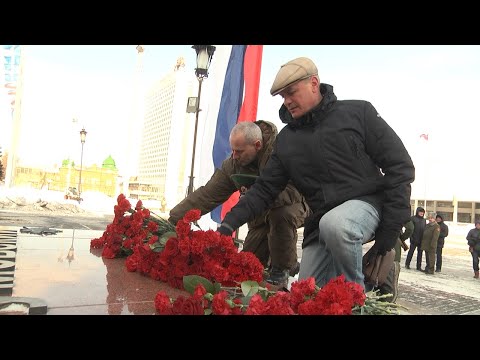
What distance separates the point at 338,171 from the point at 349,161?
0.22 feet

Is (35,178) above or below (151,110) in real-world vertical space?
below

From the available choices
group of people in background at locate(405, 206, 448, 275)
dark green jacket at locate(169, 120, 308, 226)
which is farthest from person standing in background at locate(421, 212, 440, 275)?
dark green jacket at locate(169, 120, 308, 226)

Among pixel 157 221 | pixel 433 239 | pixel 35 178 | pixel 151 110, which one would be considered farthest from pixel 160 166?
pixel 157 221

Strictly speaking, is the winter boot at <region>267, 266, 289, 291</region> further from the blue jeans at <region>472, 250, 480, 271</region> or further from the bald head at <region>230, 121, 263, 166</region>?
the blue jeans at <region>472, 250, 480, 271</region>

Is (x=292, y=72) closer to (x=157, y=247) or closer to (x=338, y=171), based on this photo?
(x=338, y=171)

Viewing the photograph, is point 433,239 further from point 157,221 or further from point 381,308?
point 381,308

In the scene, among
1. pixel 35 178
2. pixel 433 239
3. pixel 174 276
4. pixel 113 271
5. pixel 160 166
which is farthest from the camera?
pixel 160 166

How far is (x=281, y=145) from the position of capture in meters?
2.06

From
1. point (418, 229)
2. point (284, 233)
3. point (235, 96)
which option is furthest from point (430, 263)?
point (284, 233)

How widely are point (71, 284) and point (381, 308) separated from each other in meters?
1.34

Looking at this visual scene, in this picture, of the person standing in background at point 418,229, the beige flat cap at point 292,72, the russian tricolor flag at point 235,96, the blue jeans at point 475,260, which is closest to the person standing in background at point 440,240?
the person standing in background at point 418,229

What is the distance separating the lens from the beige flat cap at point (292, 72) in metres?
1.79

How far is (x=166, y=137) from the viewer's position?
67.2 m

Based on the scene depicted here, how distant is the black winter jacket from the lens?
1709 mm
